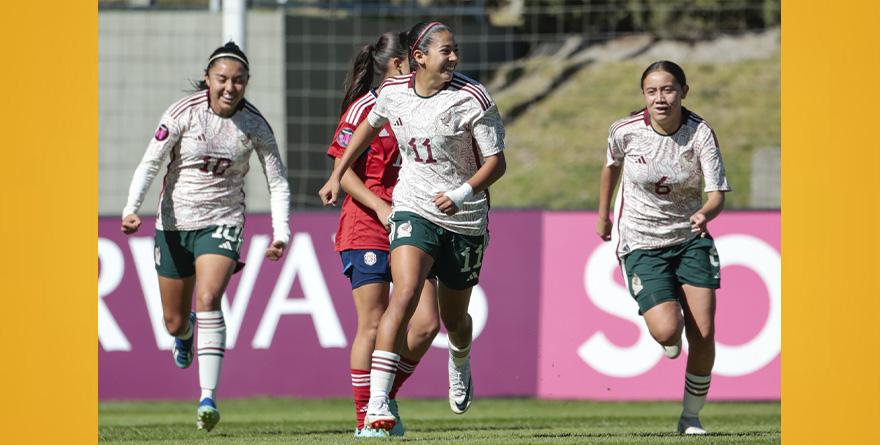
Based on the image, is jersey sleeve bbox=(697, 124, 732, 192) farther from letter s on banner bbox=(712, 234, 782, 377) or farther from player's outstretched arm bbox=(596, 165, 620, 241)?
letter s on banner bbox=(712, 234, 782, 377)

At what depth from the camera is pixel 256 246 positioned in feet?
32.3

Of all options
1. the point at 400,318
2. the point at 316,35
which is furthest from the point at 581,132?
the point at 400,318

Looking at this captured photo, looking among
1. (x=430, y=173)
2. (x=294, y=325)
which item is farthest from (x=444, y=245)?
Result: (x=294, y=325)

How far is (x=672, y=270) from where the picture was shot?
6.16m

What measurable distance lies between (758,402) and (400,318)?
17.1 feet

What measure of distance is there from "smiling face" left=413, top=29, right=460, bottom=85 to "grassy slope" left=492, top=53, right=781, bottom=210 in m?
12.6

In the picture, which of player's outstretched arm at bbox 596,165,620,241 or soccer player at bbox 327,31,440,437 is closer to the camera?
soccer player at bbox 327,31,440,437

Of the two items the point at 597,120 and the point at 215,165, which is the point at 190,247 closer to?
the point at 215,165

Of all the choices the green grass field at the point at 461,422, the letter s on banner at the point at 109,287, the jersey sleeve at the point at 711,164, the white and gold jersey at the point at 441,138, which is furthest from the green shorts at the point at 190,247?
the letter s on banner at the point at 109,287

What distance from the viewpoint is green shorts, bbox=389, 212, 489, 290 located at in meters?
5.30

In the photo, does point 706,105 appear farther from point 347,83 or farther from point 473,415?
point 347,83

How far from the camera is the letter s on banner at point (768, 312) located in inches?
367

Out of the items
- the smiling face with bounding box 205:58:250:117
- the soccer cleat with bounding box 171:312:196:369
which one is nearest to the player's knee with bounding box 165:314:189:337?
the soccer cleat with bounding box 171:312:196:369

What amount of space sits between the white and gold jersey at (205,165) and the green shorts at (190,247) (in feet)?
0.17
